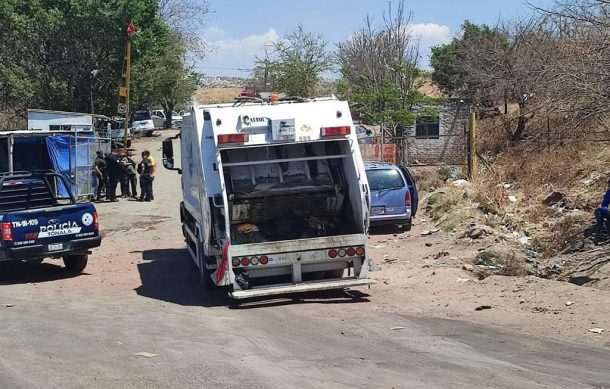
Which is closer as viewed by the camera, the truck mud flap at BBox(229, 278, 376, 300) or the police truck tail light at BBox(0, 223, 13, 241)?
the truck mud flap at BBox(229, 278, 376, 300)

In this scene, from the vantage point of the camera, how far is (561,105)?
52.9 ft

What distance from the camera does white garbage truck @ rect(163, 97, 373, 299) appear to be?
449 inches

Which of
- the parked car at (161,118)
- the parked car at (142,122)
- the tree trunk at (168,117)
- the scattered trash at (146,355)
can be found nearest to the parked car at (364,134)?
the scattered trash at (146,355)

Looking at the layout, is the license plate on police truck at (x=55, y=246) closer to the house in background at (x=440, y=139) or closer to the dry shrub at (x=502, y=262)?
the dry shrub at (x=502, y=262)

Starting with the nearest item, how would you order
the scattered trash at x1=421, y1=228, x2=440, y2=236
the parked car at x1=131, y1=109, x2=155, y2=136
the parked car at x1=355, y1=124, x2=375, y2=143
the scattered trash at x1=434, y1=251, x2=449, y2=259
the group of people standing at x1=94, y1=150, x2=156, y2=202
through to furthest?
1. the scattered trash at x1=434, y1=251, x2=449, y2=259
2. the scattered trash at x1=421, y1=228, x2=440, y2=236
3. the group of people standing at x1=94, y1=150, x2=156, y2=202
4. the parked car at x1=355, y1=124, x2=375, y2=143
5. the parked car at x1=131, y1=109, x2=155, y2=136

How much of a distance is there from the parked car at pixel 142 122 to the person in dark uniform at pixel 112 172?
22.9 metres

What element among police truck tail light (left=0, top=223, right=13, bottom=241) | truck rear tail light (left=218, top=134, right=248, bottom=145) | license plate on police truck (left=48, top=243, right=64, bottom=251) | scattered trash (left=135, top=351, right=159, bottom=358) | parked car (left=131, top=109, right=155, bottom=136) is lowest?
A: scattered trash (left=135, top=351, right=159, bottom=358)

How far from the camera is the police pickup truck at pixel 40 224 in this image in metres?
14.0

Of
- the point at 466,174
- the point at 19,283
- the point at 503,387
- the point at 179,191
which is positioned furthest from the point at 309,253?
the point at 179,191

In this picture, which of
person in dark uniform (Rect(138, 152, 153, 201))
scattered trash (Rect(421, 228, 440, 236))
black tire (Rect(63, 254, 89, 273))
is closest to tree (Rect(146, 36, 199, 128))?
person in dark uniform (Rect(138, 152, 153, 201))

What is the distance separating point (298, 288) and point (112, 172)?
16.3m

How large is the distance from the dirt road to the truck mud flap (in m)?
0.23

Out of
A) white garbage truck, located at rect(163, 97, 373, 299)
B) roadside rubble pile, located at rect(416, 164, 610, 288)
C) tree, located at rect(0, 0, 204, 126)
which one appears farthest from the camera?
tree, located at rect(0, 0, 204, 126)

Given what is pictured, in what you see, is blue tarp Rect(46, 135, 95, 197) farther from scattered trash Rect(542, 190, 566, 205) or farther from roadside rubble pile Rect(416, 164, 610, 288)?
scattered trash Rect(542, 190, 566, 205)
